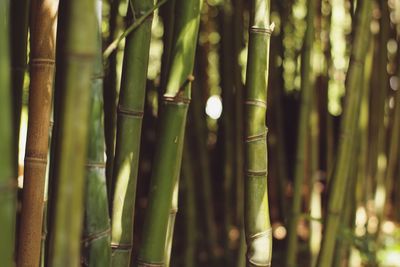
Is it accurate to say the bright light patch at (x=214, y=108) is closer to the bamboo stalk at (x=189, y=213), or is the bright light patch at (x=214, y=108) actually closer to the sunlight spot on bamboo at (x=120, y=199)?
the bamboo stalk at (x=189, y=213)

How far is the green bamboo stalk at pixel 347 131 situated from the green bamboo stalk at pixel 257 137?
0.22 metres

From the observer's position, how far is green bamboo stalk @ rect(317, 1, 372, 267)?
108 cm

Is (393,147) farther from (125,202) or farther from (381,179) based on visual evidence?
(125,202)

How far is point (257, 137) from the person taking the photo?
2.91 ft

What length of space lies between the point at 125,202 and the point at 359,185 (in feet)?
3.91

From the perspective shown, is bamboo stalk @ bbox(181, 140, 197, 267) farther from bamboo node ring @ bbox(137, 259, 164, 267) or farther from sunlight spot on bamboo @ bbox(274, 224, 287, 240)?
bamboo node ring @ bbox(137, 259, 164, 267)

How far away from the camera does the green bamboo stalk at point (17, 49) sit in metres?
0.81

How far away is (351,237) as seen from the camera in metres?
1.29

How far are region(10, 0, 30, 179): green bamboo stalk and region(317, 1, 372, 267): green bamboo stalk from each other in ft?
1.83

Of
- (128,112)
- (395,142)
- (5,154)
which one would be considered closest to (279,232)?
(395,142)

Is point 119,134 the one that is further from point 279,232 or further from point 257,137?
point 279,232

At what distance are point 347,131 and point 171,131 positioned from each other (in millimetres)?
422

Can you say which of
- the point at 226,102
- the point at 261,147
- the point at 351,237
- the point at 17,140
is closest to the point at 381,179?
the point at 226,102

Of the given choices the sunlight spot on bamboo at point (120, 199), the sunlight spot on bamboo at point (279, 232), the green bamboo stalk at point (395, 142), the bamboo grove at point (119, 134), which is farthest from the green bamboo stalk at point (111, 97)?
the sunlight spot on bamboo at point (279, 232)
